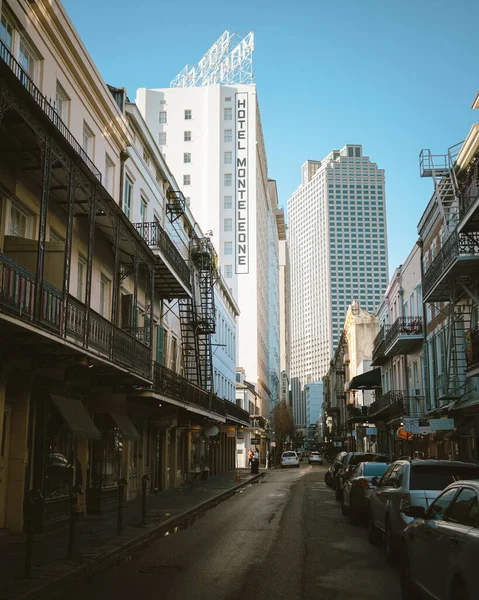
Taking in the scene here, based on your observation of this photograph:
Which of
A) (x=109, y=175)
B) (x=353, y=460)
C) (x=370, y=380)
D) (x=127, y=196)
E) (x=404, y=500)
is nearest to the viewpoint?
(x=404, y=500)

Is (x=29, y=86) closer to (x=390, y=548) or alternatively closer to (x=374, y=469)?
(x=390, y=548)

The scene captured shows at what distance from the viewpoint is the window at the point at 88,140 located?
59.7ft

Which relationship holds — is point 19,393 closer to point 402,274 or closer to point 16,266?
point 16,266

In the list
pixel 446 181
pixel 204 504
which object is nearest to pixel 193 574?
pixel 204 504

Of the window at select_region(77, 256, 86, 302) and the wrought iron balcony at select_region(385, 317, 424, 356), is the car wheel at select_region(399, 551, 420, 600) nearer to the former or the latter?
the window at select_region(77, 256, 86, 302)

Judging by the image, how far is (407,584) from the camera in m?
7.64

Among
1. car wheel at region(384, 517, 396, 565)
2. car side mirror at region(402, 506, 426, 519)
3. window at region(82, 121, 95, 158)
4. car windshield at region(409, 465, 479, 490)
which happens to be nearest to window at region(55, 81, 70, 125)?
window at region(82, 121, 95, 158)

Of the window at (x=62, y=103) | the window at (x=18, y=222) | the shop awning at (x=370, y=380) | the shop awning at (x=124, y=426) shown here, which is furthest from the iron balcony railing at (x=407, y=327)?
the window at (x=18, y=222)

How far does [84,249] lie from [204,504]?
30.0 feet

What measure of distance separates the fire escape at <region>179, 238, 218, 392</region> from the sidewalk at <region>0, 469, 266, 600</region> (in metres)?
11.5

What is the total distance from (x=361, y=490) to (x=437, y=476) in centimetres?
566

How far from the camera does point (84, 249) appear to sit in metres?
17.6

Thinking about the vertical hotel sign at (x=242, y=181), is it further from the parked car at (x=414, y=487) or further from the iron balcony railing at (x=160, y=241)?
the parked car at (x=414, y=487)

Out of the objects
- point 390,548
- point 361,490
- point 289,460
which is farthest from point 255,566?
point 289,460
